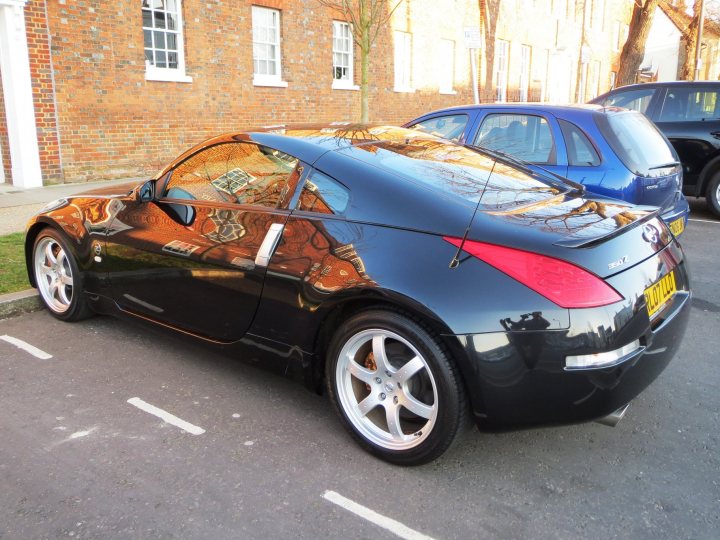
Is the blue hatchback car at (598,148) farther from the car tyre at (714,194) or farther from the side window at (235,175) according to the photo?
the car tyre at (714,194)

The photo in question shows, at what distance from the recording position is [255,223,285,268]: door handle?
3338 millimetres

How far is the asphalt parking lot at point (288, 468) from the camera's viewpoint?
8.55 feet

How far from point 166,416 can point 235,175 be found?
1.41 metres

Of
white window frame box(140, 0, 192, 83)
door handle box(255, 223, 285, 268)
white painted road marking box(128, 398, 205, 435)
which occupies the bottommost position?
white painted road marking box(128, 398, 205, 435)

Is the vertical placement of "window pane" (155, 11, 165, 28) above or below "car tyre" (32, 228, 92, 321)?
above

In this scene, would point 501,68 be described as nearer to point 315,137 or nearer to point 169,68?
point 169,68

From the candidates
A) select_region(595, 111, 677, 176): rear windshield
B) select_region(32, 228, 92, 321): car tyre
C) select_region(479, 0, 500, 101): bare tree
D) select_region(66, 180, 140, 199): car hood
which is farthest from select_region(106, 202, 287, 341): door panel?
select_region(479, 0, 500, 101): bare tree

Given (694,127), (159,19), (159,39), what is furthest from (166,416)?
(159,19)

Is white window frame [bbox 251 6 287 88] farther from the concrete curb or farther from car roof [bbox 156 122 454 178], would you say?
car roof [bbox 156 122 454 178]

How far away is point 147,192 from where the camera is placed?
163 inches

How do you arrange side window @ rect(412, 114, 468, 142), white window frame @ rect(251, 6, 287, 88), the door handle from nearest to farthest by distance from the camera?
the door handle → side window @ rect(412, 114, 468, 142) → white window frame @ rect(251, 6, 287, 88)

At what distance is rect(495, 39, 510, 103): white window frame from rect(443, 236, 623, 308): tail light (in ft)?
75.2

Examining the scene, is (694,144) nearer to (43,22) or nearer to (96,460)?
(96,460)

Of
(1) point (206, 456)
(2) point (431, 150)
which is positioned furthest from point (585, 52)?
(1) point (206, 456)
